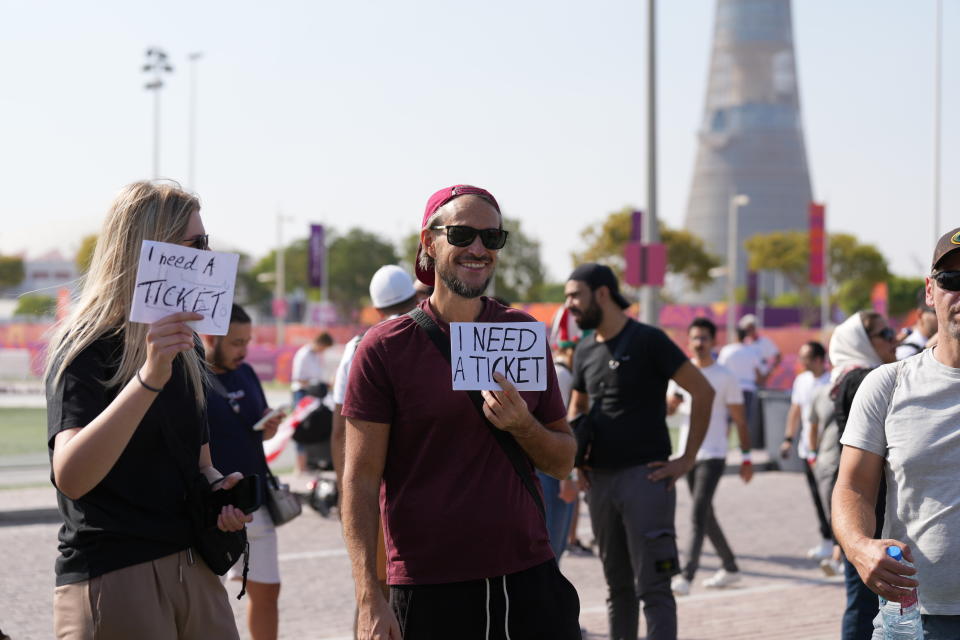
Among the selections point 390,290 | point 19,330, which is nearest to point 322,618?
point 390,290

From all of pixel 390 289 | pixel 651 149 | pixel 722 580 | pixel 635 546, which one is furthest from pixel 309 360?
pixel 635 546

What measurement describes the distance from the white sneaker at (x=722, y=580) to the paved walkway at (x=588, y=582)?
4.5 inches

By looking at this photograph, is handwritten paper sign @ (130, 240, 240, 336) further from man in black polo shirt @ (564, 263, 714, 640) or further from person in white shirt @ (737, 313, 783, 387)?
person in white shirt @ (737, 313, 783, 387)

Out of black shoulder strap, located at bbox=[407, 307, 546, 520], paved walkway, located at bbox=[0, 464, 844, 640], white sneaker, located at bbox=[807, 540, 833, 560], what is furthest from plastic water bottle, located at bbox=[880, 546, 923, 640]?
white sneaker, located at bbox=[807, 540, 833, 560]

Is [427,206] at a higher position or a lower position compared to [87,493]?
higher

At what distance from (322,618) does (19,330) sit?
3150 cm

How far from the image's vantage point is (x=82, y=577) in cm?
298

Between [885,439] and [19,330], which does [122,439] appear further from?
[19,330]

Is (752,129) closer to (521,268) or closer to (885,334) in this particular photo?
(521,268)

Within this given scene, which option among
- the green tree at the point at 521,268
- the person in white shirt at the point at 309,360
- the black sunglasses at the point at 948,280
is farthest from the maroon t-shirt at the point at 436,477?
the green tree at the point at 521,268

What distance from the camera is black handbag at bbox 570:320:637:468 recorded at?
234 inches

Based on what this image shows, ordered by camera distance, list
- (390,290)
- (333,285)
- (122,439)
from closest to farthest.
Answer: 1. (122,439)
2. (390,290)
3. (333,285)

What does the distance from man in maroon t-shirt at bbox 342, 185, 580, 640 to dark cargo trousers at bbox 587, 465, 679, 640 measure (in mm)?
2386

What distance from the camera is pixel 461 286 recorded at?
3326mm
